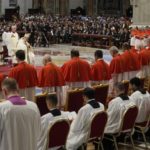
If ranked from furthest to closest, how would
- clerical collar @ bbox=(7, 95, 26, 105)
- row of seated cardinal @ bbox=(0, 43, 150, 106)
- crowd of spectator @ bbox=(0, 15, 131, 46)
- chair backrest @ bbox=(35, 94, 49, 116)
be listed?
crowd of spectator @ bbox=(0, 15, 131, 46), row of seated cardinal @ bbox=(0, 43, 150, 106), chair backrest @ bbox=(35, 94, 49, 116), clerical collar @ bbox=(7, 95, 26, 105)

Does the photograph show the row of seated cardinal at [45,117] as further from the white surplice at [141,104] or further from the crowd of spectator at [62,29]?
the crowd of spectator at [62,29]

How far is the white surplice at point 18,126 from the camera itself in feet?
19.8

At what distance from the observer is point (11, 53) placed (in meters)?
20.2

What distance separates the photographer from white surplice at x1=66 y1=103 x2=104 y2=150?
7.89m

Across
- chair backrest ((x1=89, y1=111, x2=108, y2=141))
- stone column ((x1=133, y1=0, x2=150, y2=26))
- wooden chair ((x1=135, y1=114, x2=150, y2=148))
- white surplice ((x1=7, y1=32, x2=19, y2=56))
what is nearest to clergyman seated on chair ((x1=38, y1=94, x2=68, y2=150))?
chair backrest ((x1=89, y1=111, x2=108, y2=141))

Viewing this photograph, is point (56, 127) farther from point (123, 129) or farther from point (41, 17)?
point (41, 17)

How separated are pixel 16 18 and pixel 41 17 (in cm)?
199

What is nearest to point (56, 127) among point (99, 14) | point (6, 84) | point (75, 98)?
point (6, 84)

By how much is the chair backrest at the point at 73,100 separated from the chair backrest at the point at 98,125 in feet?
6.63

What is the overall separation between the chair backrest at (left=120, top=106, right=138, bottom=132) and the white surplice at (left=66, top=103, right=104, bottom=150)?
76 centimetres

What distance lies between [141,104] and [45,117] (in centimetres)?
250

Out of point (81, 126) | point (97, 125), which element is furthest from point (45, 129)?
point (97, 125)

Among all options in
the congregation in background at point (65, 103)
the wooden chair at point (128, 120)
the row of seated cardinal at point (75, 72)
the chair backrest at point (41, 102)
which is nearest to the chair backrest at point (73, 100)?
the congregation in background at point (65, 103)

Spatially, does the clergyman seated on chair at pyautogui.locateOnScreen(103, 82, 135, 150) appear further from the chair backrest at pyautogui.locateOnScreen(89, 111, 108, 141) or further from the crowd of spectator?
the crowd of spectator
